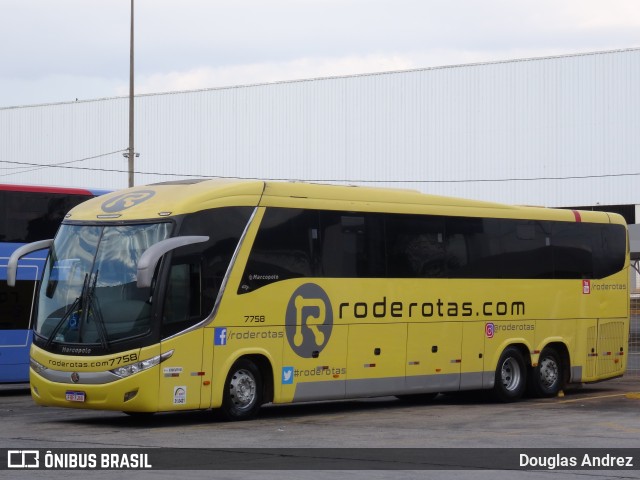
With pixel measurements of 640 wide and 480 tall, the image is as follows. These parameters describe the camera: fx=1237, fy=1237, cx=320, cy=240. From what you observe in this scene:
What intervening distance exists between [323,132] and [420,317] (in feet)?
161

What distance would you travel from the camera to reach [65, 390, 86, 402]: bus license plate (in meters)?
16.1

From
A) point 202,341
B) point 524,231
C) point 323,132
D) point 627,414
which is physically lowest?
point 627,414

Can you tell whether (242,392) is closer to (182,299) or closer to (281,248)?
(182,299)

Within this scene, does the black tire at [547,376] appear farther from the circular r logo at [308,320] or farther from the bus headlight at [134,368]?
the bus headlight at [134,368]

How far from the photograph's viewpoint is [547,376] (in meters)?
22.4

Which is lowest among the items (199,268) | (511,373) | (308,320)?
(511,373)

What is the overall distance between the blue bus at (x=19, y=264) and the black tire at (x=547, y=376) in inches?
365

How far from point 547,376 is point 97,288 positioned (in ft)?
31.1

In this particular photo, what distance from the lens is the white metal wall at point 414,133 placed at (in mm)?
61719

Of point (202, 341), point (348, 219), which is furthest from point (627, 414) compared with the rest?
point (202, 341)

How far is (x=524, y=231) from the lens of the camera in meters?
22.1

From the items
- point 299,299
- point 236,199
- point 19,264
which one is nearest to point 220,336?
point 299,299

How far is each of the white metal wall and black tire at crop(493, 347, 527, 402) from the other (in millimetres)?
41087
